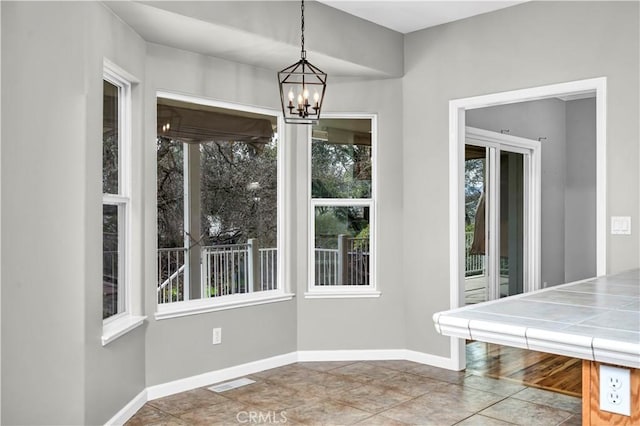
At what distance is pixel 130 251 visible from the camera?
11.8ft

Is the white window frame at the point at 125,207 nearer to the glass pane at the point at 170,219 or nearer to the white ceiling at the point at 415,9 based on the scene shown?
the glass pane at the point at 170,219

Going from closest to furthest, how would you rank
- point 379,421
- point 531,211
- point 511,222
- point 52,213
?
point 52,213 < point 379,421 < point 511,222 < point 531,211

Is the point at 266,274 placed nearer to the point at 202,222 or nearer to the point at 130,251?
the point at 202,222

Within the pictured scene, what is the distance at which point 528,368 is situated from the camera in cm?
447

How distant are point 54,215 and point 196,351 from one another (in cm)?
161

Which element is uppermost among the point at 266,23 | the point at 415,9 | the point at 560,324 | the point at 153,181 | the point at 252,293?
the point at 415,9

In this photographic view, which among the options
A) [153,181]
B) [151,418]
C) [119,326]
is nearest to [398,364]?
[151,418]

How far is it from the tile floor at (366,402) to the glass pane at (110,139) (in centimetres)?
141

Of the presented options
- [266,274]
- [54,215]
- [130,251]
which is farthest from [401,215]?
[54,215]

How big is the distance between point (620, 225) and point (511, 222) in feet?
8.64

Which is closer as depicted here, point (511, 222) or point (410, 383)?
point (410, 383)

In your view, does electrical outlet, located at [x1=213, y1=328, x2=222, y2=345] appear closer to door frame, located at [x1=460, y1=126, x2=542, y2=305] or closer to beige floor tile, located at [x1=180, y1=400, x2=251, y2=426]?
beige floor tile, located at [x1=180, y1=400, x2=251, y2=426]

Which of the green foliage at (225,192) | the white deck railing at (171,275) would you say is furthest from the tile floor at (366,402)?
the green foliage at (225,192)

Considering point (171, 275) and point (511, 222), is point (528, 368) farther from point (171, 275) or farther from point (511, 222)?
point (171, 275)
